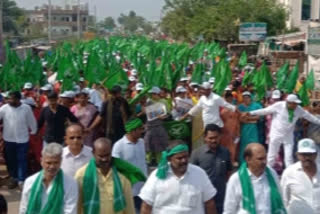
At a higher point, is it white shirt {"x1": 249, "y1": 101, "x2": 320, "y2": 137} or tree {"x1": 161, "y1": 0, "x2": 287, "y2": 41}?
tree {"x1": 161, "y1": 0, "x2": 287, "y2": 41}

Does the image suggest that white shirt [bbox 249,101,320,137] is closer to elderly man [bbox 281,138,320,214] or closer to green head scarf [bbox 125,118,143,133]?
green head scarf [bbox 125,118,143,133]

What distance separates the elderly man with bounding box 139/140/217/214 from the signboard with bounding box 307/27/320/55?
1688 centimetres

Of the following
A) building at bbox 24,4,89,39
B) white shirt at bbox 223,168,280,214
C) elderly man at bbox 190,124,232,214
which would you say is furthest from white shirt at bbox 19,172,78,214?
building at bbox 24,4,89,39

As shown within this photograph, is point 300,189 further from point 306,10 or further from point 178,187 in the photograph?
point 306,10

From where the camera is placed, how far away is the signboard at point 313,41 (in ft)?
69.8

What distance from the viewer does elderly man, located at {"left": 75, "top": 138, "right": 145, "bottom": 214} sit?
496cm

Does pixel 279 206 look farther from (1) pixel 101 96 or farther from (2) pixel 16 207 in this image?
(1) pixel 101 96

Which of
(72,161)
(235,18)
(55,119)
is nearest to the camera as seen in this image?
(72,161)

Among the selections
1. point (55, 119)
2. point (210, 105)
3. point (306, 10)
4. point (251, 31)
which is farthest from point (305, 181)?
point (306, 10)

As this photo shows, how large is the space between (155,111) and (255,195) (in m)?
5.26

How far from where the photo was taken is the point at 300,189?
17.5 feet

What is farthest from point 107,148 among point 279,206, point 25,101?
point 25,101

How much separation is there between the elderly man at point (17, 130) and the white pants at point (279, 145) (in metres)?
3.20

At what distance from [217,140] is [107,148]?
138 centimetres
